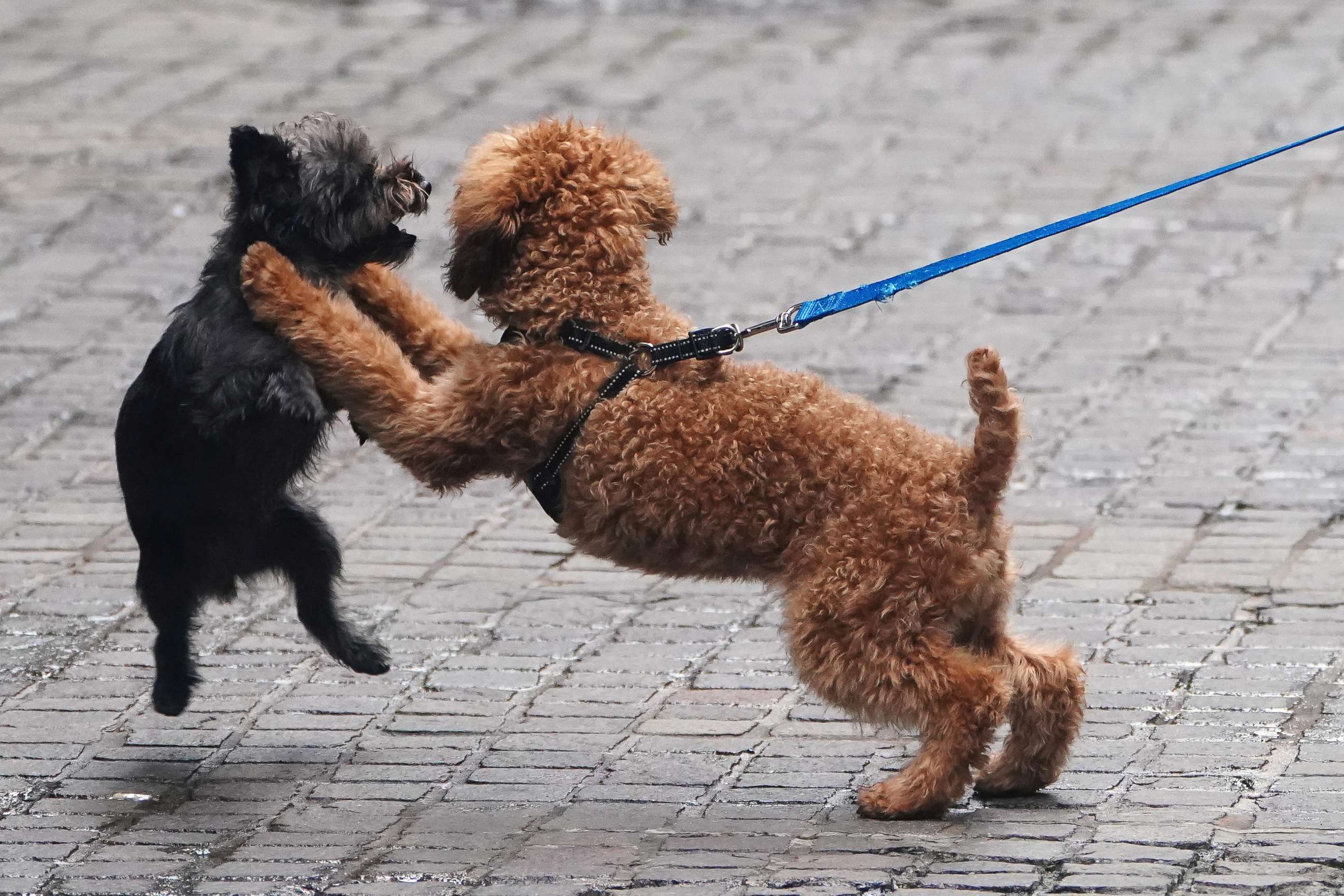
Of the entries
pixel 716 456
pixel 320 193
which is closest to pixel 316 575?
pixel 320 193

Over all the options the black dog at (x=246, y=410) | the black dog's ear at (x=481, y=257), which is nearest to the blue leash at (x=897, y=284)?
the black dog's ear at (x=481, y=257)

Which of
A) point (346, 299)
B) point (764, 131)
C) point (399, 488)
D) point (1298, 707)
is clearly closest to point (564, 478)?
point (346, 299)

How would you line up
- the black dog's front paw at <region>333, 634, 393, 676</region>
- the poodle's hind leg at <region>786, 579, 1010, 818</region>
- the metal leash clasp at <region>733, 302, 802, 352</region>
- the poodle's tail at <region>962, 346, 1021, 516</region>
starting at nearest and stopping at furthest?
the poodle's tail at <region>962, 346, 1021, 516</region>
the poodle's hind leg at <region>786, 579, 1010, 818</region>
the metal leash clasp at <region>733, 302, 802, 352</region>
the black dog's front paw at <region>333, 634, 393, 676</region>

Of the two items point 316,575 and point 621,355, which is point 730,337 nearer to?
point 621,355

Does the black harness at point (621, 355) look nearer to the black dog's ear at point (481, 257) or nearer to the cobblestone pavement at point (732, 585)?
the black dog's ear at point (481, 257)

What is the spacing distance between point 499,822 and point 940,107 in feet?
25.5

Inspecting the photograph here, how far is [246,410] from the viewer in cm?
504

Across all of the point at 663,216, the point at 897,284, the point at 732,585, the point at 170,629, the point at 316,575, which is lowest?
the point at 732,585

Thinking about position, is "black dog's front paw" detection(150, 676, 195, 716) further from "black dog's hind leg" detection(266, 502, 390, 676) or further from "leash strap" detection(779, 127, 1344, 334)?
"leash strap" detection(779, 127, 1344, 334)

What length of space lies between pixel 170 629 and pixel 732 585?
1.97 meters

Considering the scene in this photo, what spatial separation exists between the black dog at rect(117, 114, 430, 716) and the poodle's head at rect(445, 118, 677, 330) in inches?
14.5

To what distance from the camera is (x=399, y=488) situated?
7547 millimetres

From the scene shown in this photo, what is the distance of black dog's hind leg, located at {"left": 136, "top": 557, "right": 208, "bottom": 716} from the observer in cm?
539

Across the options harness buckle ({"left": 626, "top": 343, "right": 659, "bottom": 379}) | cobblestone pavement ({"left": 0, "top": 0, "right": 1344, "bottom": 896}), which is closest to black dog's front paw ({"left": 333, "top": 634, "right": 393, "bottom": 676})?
Result: cobblestone pavement ({"left": 0, "top": 0, "right": 1344, "bottom": 896})
